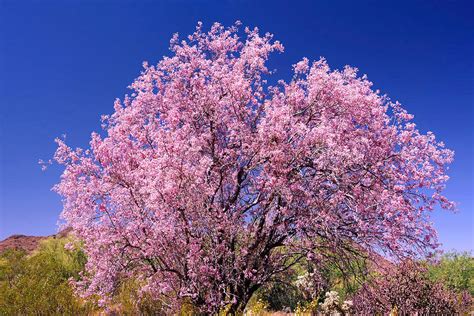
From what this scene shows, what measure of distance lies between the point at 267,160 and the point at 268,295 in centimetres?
2030

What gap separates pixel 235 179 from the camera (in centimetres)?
1295

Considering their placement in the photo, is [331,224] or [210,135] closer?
[331,224]

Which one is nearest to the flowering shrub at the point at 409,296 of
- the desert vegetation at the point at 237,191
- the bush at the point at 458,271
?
the desert vegetation at the point at 237,191

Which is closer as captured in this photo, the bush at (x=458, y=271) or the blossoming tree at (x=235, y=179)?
the blossoming tree at (x=235, y=179)

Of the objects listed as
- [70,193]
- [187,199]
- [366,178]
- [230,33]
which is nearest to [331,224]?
[366,178]

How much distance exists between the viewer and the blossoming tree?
1173cm

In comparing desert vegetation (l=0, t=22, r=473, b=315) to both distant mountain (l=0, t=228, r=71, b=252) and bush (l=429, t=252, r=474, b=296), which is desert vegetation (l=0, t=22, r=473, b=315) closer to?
bush (l=429, t=252, r=474, b=296)

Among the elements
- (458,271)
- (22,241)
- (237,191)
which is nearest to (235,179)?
(237,191)

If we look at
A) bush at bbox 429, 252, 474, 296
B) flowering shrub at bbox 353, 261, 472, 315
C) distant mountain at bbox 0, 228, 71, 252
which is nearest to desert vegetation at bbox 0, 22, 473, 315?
flowering shrub at bbox 353, 261, 472, 315

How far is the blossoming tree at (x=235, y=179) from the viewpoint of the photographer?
1173cm

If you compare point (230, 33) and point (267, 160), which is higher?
point (230, 33)

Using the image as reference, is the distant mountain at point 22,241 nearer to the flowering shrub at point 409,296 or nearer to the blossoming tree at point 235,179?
the blossoming tree at point 235,179

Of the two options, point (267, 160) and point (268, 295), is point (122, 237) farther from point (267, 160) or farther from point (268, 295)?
point (268, 295)

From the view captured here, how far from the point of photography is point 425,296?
46.3ft
